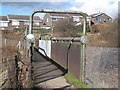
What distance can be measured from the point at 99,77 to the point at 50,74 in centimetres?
460

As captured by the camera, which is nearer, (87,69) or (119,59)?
(119,59)

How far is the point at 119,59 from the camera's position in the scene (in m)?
6.27

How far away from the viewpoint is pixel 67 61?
1309cm

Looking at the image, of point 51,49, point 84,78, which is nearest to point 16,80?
point 84,78

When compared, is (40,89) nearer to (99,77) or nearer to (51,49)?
(99,77)

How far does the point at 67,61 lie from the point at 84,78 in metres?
3.52

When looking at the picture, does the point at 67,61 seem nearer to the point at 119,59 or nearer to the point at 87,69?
the point at 87,69

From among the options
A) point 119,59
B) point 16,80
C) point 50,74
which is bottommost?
point 50,74

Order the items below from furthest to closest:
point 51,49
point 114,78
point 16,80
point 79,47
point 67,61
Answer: point 51,49 → point 67,61 → point 79,47 → point 114,78 → point 16,80

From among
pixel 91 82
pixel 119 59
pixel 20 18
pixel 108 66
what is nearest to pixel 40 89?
pixel 91 82

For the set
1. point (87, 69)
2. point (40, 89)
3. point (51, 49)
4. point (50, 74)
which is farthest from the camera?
point (51, 49)

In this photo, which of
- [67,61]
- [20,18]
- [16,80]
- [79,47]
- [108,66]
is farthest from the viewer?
[20,18]

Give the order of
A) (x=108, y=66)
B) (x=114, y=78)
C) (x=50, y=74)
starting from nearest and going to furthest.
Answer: (x=114, y=78), (x=108, y=66), (x=50, y=74)

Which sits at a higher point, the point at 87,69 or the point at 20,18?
the point at 20,18
